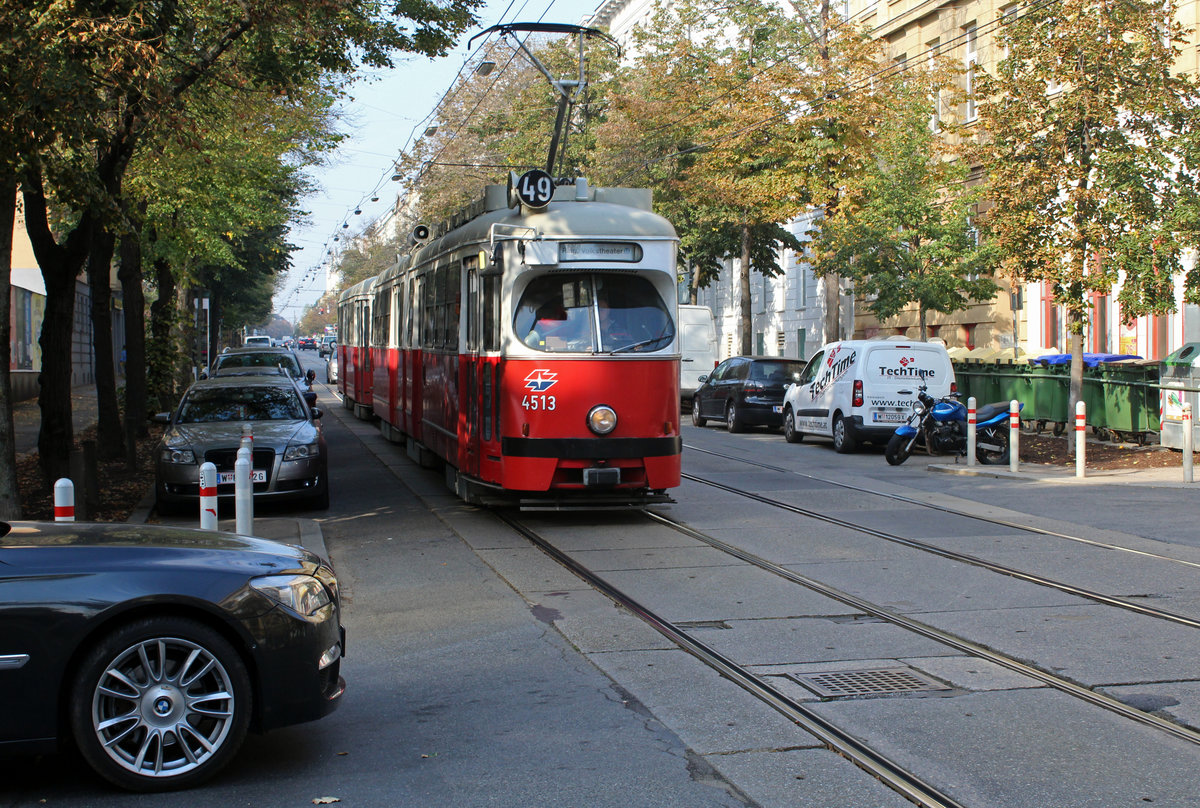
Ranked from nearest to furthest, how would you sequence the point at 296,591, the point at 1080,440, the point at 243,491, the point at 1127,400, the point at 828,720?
the point at 296,591 < the point at 828,720 < the point at 243,491 < the point at 1080,440 < the point at 1127,400

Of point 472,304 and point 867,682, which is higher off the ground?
point 472,304

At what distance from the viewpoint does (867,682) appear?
21.3 ft

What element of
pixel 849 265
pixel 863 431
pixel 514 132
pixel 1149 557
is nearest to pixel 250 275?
pixel 514 132

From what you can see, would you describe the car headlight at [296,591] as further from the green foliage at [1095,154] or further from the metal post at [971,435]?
the green foliage at [1095,154]

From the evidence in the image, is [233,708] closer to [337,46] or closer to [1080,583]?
[1080,583]

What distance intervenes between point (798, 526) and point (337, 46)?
27.5ft

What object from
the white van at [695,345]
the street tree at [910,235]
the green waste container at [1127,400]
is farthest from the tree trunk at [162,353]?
the green waste container at [1127,400]

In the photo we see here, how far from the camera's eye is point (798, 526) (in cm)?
1232

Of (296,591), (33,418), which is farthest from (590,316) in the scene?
(33,418)

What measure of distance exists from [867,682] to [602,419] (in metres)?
5.82

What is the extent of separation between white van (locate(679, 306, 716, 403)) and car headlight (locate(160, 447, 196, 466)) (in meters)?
20.6

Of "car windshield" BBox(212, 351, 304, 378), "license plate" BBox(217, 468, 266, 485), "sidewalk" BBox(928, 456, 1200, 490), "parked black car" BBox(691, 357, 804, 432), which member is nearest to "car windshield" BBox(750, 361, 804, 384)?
"parked black car" BBox(691, 357, 804, 432)

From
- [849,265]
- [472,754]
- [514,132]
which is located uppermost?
[514,132]

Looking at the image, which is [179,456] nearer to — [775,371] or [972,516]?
[972,516]
